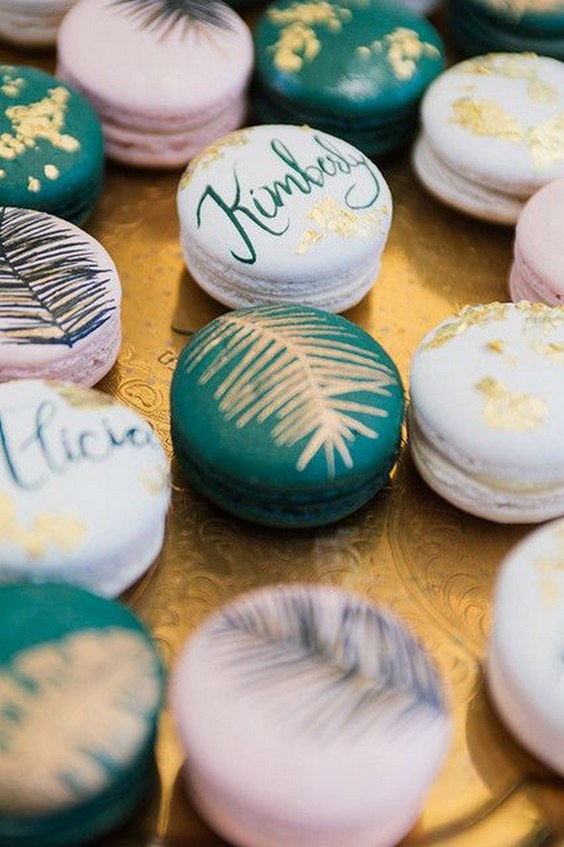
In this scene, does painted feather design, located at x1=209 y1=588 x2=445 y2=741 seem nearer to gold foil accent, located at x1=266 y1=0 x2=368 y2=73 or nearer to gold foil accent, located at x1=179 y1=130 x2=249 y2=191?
gold foil accent, located at x1=179 y1=130 x2=249 y2=191

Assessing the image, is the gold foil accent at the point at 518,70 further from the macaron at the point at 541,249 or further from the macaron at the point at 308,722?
the macaron at the point at 308,722

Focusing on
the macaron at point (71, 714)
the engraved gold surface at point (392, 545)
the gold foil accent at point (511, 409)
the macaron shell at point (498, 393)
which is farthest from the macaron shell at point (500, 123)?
the macaron at point (71, 714)

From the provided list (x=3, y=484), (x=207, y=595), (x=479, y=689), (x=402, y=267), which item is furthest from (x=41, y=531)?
(x=402, y=267)

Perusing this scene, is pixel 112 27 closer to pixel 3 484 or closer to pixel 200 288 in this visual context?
pixel 200 288

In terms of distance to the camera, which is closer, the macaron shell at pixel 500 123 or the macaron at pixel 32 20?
the macaron shell at pixel 500 123

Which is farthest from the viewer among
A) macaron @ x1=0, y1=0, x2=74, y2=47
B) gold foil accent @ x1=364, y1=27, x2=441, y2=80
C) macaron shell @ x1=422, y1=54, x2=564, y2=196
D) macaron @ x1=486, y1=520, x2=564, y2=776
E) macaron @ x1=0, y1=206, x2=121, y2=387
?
macaron @ x1=0, y1=0, x2=74, y2=47

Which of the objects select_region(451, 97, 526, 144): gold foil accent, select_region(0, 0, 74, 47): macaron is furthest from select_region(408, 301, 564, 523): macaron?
select_region(0, 0, 74, 47): macaron
